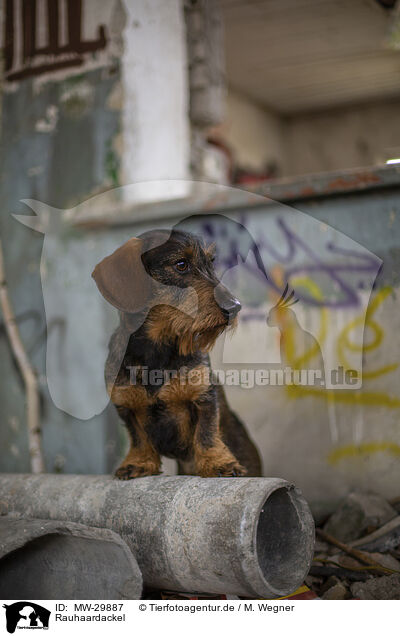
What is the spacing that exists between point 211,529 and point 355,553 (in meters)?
0.88

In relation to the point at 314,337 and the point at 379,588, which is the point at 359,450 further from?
the point at 379,588

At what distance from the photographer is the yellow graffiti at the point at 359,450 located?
9.93ft

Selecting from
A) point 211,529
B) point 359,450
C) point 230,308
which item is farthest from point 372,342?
point 211,529

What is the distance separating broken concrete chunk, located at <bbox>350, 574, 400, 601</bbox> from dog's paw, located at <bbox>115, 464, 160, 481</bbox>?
2.75ft

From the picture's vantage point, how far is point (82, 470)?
405 centimetres

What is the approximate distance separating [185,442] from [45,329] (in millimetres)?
1931

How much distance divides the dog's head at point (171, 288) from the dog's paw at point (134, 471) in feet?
1.66

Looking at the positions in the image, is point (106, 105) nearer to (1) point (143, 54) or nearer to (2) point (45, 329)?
(1) point (143, 54)

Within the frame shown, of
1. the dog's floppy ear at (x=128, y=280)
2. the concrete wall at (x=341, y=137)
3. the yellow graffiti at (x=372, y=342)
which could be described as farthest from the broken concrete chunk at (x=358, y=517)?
the concrete wall at (x=341, y=137)

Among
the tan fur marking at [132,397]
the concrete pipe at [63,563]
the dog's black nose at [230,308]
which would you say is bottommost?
the concrete pipe at [63,563]

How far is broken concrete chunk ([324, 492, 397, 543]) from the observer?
2902mm

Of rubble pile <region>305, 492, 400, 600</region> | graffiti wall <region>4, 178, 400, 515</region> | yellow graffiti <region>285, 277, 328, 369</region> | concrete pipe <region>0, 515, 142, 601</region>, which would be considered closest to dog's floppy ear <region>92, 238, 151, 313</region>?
graffiti wall <region>4, 178, 400, 515</region>

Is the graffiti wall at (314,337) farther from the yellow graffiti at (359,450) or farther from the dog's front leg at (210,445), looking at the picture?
the dog's front leg at (210,445)
